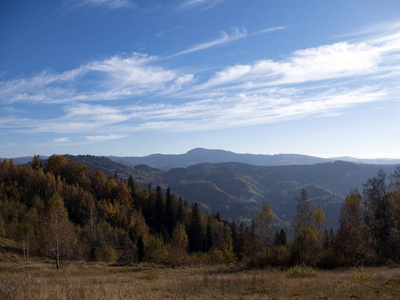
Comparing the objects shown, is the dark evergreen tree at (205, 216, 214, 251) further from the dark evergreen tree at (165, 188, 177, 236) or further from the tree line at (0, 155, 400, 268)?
the dark evergreen tree at (165, 188, 177, 236)

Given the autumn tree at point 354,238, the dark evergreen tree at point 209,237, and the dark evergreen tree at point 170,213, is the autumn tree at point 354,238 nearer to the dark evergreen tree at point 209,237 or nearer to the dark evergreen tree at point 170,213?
the dark evergreen tree at point 209,237

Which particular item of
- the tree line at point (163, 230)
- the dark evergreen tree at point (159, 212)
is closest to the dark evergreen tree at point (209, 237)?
the tree line at point (163, 230)

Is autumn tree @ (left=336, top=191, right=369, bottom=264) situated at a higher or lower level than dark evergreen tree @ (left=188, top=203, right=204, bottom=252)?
higher

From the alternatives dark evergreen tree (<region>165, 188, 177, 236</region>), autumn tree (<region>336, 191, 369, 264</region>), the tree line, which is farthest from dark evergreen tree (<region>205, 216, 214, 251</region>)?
autumn tree (<region>336, 191, 369, 264</region>)

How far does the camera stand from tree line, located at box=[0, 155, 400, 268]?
27.5 m

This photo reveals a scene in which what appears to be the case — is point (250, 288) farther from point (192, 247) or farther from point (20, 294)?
point (192, 247)

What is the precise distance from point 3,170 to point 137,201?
51.3 meters

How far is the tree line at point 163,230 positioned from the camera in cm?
2747

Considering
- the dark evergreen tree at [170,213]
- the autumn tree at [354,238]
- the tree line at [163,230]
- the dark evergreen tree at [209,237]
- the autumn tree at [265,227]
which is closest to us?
the autumn tree at [354,238]

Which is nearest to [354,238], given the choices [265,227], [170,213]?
[265,227]

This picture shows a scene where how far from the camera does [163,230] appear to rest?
82.4 m

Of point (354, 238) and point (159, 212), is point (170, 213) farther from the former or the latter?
point (354, 238)

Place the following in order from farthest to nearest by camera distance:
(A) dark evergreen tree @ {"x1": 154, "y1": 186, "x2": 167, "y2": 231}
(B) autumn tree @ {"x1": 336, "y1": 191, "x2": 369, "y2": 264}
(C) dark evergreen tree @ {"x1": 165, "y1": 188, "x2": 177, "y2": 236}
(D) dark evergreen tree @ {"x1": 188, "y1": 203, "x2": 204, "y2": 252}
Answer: (A) dark evergreen tree @ {"x1": 154, "y1": 186, "x2": 167, "y2": 231}, (C) dark evergreen tree @ {"x1": 165, "y1": 188, "x2": 177, "y2": 236}, (D) dark evergreen tree @ {"x1": 188, "y1": 203, "x2": 204, "y2": 252}, (B) autumn tree @ {"x1": 336, "y1": 191, "x2": 369, "y2": 264}

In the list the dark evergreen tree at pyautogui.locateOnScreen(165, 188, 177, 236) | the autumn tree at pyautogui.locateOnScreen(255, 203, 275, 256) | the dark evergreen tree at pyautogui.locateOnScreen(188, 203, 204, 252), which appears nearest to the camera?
the autumn tree at pyautogui.locateOnScreen(255, 203, 275, 256)
